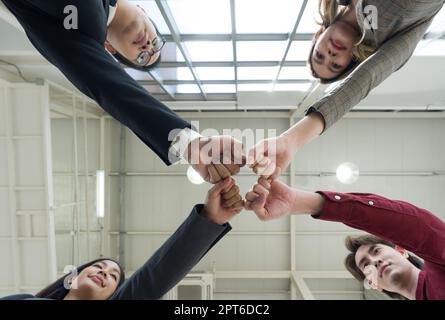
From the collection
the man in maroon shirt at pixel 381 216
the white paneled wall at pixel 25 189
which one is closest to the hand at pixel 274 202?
the man in maroon shirt at pixel 381 216

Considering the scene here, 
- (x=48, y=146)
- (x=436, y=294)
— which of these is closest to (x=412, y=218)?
(x=436, y=294)

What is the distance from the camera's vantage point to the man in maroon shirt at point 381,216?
0.48 metres

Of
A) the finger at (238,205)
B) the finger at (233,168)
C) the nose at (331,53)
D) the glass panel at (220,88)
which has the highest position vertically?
the glass panel at (220,88)

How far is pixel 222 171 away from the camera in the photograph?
408 mm

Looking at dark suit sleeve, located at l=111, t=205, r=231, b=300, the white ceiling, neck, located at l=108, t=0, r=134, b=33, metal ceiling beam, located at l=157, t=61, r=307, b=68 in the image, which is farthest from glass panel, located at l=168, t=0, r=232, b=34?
dark suit sleeve, located at l=111, t=205, r=231, b=300

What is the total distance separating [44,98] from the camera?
181 cm

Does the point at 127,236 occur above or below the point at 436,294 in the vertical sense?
below

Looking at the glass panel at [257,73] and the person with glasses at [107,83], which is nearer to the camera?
the person with glasses at [107,83]

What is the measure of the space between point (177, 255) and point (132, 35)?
363 mm

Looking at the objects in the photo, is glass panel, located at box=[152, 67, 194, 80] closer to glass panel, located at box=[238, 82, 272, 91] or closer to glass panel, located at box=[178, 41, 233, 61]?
A: glass panel, located at box=[178, 41, 233, 61]

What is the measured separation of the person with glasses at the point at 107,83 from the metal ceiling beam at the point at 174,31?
0.56 meters

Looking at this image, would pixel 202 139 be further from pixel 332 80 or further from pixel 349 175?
pixel 349 175

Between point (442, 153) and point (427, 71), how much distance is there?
5.71 ft

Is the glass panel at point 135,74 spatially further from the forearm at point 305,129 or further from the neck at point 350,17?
the neck at point 350,17
